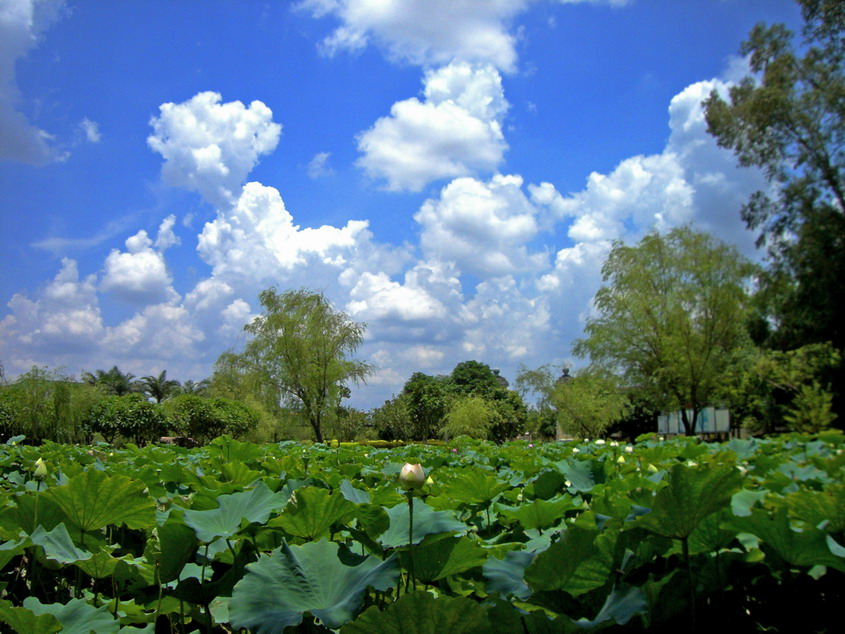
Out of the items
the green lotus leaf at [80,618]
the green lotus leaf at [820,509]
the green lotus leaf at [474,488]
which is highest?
the green lotus leaf at [820,509]

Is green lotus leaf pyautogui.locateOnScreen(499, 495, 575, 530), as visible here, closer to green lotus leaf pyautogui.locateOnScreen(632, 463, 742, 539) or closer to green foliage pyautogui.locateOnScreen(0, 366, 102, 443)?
green lotus leaf pyautogui.locateOnScreen(632, 463, 742, 539)

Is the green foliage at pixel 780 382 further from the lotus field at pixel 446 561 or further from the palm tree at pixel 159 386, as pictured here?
the palm tree at pixel 159 386

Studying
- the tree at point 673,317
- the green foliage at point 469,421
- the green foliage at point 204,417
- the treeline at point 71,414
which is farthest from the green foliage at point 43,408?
the tree at point 673,317

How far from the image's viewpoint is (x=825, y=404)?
47.9 ft

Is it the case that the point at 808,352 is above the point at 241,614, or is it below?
above

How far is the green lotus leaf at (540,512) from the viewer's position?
121cm

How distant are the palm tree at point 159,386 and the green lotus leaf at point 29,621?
5330 centimetres

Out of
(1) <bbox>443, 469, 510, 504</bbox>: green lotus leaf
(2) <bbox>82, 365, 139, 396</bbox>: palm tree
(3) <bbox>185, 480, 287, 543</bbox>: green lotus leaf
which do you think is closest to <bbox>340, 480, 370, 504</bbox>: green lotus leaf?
(3) <bbox>185, 480, 287, 543</bbox>: green lotus leaf

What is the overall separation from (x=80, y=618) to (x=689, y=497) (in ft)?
2.95

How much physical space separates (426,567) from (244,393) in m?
38.7

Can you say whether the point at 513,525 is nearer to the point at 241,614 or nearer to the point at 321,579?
the point at 321,579

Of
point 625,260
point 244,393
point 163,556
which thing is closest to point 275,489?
point 163,556

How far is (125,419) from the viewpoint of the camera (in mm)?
19953

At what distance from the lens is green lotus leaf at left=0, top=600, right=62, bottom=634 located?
2.58 feet
